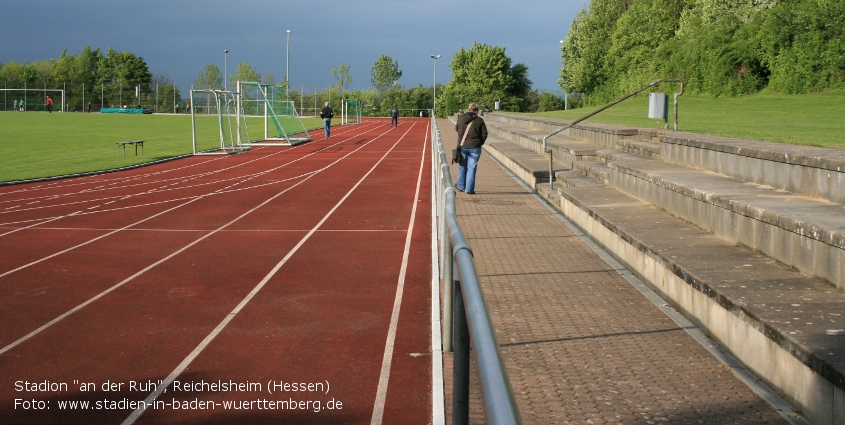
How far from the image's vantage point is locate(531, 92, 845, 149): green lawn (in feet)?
44.5

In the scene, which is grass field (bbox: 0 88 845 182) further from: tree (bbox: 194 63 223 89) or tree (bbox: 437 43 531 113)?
tree (bbox: 194 63 223 89)

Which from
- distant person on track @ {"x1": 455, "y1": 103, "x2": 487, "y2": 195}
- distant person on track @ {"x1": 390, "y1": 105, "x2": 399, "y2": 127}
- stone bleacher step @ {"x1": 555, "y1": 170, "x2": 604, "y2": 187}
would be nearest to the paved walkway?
stone bleacher step @ {"x1": 555, "y1": 170, "x2": 604, "y2": 187}

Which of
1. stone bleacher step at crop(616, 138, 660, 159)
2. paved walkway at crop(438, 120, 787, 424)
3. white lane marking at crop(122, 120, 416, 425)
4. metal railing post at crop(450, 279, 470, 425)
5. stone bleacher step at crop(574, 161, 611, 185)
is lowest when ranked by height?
white lane marking at crop(122, 120, 416, 425)

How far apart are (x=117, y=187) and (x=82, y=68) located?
3867 inches

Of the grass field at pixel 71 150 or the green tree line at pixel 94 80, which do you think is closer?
the grass field at pixel 71 150

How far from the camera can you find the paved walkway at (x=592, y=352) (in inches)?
190

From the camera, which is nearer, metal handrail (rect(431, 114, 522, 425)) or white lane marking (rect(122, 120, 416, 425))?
metal handrail (rect(431, 114, 522, 425))

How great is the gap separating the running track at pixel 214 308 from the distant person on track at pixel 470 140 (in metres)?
1.12

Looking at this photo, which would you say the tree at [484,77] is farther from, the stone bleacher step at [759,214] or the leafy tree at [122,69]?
the stone bleacher step at [759,214]

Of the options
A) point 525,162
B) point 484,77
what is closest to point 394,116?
point 484,77

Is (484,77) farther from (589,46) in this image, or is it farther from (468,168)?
(468,168)

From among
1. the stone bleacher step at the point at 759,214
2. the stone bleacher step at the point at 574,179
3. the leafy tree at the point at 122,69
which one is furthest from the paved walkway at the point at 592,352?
the leafy tree at the point at 122,69

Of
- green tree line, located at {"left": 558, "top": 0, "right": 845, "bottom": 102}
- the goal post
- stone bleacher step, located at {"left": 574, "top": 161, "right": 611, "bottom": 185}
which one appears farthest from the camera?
the goal post

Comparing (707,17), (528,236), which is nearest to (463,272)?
(528,236)
